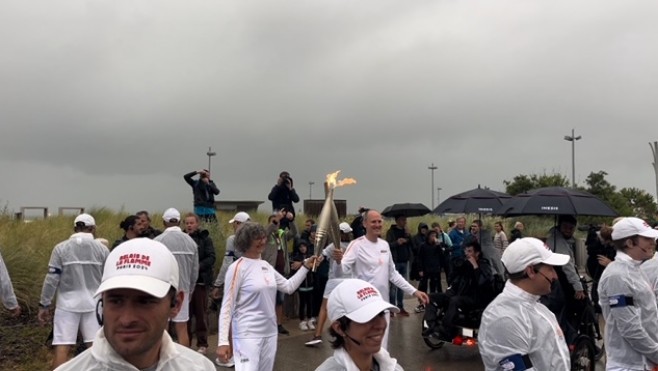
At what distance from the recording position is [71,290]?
246 inches

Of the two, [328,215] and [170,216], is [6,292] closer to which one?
[170,216]

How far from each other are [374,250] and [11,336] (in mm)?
5094

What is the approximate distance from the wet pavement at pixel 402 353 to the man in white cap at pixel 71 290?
1981 mm

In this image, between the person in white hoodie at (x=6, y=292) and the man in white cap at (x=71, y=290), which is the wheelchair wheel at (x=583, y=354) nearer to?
the man in white cap at (x=71, y=290)

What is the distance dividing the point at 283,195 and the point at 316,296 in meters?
2.02

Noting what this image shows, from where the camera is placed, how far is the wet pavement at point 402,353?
25.0 ft

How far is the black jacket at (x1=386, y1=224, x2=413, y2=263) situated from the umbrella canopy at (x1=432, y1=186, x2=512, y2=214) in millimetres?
875

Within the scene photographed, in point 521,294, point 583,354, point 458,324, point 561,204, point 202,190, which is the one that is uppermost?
point 202,190

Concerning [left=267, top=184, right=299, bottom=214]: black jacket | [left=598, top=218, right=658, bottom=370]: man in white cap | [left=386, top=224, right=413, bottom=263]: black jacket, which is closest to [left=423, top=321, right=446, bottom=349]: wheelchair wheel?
[left=386, top=224, right=413, bottom=263]: black jacket

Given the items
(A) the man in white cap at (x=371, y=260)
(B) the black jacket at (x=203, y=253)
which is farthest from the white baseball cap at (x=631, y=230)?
(B) the black jacket at (x=203, y=253)

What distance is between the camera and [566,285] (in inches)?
273

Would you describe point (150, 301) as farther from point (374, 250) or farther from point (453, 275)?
point (453, 275)

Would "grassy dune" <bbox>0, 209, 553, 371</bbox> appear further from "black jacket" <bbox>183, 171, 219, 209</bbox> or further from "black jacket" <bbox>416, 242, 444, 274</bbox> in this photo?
"black jacket" <bbox>416, 242, 444, 274</bbox>

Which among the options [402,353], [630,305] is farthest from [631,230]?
[402,353]
